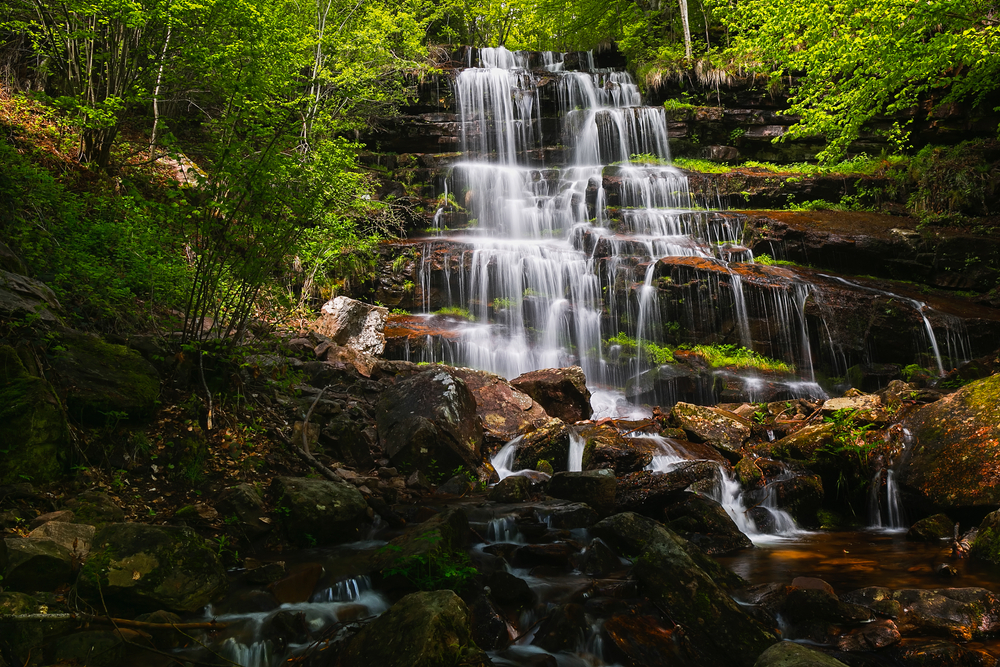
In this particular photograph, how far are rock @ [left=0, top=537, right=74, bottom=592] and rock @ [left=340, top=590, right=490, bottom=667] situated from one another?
1814 millimetres

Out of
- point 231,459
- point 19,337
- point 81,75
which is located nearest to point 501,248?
point 81,75

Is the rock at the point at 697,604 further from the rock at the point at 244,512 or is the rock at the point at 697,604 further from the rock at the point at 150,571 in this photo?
the rock at the point at 244,512

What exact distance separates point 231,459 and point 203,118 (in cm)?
1056

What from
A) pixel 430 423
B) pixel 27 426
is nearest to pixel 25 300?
pixel 27 426

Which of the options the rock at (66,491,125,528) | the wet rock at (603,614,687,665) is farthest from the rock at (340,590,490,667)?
the rock at (66,491,125,528)

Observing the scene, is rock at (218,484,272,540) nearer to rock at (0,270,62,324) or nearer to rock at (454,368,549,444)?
rock at (0,270,62,324)

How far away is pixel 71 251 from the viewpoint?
5.41 meters

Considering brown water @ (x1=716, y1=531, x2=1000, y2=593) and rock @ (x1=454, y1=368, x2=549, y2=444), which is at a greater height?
rock @ (x1=454, y1=368, x2=549, y2=444)

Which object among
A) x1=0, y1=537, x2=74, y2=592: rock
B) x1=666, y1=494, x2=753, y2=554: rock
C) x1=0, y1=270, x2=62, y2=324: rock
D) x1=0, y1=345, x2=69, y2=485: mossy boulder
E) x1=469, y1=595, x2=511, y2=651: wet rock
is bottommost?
x1=666, y1=494, x2=753, y2=554: rock

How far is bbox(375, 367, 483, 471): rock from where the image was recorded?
7184 millimetres

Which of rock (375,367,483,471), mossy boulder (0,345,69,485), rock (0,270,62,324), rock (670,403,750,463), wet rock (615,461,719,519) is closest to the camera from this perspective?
mossy boulder (0,345,69,485)

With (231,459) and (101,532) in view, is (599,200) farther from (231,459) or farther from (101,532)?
(101,532)

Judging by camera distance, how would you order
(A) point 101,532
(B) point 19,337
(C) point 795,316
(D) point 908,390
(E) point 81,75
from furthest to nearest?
(C) point 795,316, (E) point 81,75, (D) point 908,390, (B) point 19,337, (A) point 101,532

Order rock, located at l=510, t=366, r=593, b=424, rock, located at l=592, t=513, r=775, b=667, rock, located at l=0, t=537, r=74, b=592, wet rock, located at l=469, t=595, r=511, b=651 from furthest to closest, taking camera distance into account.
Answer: rock, located at l=510, t=366, r=593, b=424
wet rock, located at l=469, t=595, r=511, b=651
rock, located at l=592, t=513, r=775, b=667
rock, located at l=0, t=537, r=74, b=592
